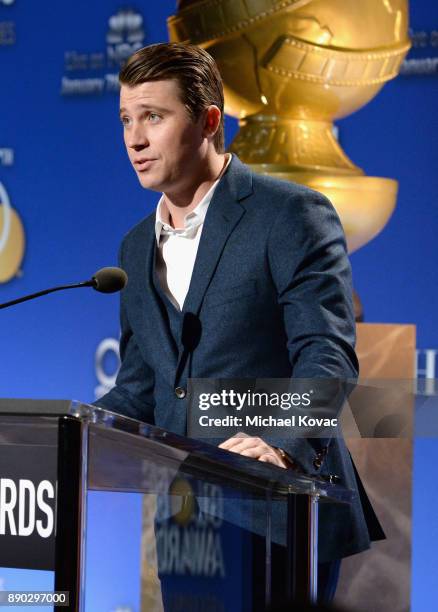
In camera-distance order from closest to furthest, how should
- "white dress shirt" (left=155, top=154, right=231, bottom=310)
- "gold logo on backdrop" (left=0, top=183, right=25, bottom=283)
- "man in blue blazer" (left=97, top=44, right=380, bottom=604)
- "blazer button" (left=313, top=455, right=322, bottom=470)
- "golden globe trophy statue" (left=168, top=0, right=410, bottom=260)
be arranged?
"blazer button" (left=313, top=455, right=322, bottom=470)
"man in blue blazer" (left=97, top=44, right=380, bottom=604)
"white dress shirt" (left=155, top=154, right=231, bottom=310)
"golden globe trophy statue" (left=168, top=0, right=410, bottom=260)
"gold logo on backdrop" (left=0, top=183, right=25, bottom=283)

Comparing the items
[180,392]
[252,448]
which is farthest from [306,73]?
[252,448]

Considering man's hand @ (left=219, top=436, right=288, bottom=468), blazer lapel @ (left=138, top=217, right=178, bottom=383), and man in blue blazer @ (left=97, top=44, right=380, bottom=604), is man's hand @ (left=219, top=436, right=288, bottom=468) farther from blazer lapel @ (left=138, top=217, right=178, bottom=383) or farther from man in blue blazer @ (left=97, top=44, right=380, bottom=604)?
blazer lapel @ (left=138, top=217, right=178, bottom=383)

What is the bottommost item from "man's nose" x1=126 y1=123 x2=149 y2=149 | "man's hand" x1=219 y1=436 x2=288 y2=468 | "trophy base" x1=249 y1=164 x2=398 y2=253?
"man's hand" x1=219 y1=436 x2=288 y2=468

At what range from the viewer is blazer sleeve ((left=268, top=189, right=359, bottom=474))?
6.06 feet

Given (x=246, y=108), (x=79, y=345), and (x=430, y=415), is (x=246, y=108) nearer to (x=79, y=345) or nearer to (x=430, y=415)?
(x=430, y=415)

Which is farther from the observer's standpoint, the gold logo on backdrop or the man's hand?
the gold logo on backdrop

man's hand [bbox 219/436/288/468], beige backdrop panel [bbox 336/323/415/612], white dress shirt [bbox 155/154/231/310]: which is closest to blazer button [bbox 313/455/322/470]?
man's hand [bbox 219/436/288/468]

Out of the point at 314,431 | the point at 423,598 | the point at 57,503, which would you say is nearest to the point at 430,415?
the point at 314,431

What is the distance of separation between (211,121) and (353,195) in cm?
84

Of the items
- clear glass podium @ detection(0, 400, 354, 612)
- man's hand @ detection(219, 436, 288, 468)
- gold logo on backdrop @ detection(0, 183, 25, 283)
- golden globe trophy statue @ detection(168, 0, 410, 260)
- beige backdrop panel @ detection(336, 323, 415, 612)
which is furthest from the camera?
gold logo on backdrop @ detection(0, 183, 25, 283)

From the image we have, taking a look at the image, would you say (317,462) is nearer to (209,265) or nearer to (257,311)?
(257,311)

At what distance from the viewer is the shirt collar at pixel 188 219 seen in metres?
2.08

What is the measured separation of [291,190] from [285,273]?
16cm

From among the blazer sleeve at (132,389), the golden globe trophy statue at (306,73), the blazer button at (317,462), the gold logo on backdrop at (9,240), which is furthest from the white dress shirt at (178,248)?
the gold logo on backdrop at (9,240)
